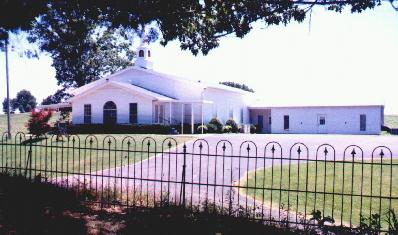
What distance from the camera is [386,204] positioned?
979cm

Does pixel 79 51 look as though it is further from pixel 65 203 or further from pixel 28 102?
pixel 28 102

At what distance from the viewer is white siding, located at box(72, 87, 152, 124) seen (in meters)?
35.4

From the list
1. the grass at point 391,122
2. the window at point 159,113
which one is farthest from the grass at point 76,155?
the grass at point 391,122

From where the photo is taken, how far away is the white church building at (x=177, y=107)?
3588 centimetres

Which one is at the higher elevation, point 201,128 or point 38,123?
point 38,123

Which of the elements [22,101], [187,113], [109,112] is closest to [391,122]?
[187,113]

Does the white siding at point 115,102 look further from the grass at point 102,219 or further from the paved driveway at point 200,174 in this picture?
the grass at point 102,219

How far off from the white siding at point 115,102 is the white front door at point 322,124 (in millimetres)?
19032

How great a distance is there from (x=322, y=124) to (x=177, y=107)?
640 inches

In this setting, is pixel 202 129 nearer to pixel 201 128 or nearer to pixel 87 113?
pixel 201 128

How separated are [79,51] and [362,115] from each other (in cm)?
3547

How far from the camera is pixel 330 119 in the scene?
136ft

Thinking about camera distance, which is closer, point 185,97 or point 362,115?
point 185,97

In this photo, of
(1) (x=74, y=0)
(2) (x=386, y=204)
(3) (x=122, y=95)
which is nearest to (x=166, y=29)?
(1) (x=74, y=0)
